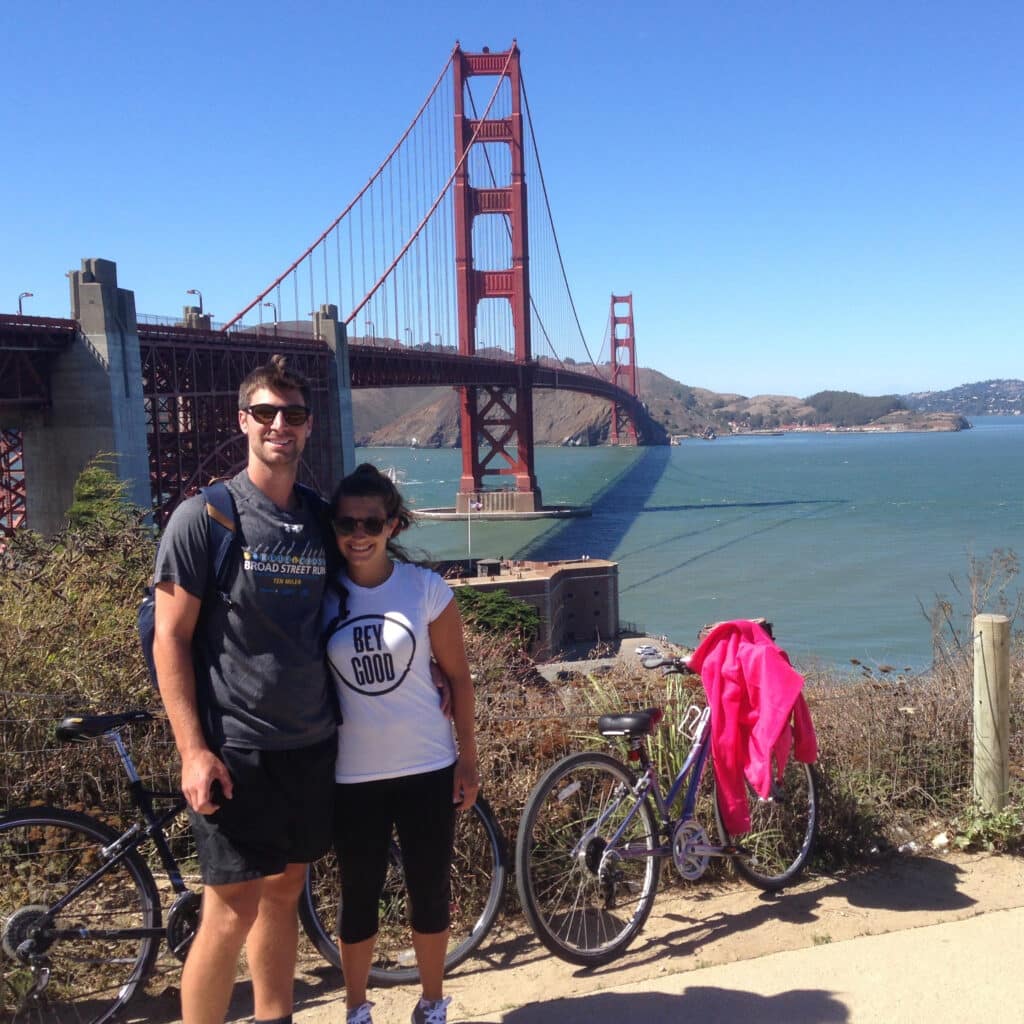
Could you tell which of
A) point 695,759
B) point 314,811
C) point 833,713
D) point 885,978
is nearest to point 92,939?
point 314,811

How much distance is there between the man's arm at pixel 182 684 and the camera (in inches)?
71.8

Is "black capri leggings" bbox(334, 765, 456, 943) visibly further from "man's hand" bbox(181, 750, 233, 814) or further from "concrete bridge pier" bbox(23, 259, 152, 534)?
"concrete bridge pier" bbox(23, 259, 152, 534)

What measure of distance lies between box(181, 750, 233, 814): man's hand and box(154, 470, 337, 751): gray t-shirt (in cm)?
5

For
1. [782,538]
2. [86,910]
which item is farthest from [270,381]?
[782,538]

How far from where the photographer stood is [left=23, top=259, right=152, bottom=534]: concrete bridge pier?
1736 centimetres

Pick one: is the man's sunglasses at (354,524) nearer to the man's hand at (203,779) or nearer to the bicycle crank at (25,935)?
the man's hand at (203,779)

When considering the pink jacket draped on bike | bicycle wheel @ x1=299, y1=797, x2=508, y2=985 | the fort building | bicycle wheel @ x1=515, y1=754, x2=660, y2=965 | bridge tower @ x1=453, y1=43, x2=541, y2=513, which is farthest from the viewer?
bridge tower @ x1=453, y1=43, x2=541, y2=513

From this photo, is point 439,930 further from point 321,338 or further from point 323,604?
point 321,338

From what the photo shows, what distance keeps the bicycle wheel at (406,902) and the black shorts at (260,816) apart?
0.50 meters

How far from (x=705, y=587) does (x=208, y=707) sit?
102ft

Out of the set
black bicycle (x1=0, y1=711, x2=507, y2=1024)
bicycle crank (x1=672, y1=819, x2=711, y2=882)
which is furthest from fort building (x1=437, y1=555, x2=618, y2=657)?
black bicycle (x1=0, y1=711, x2=507, y2=1024)

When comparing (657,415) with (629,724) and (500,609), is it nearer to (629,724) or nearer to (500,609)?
(500,609)

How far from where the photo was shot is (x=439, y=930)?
215 cm

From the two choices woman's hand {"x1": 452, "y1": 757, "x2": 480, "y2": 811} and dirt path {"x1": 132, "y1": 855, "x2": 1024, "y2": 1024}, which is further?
dirt path {"x1": 132, "y1": 855, "x2": 1024, "y2": 1024}
